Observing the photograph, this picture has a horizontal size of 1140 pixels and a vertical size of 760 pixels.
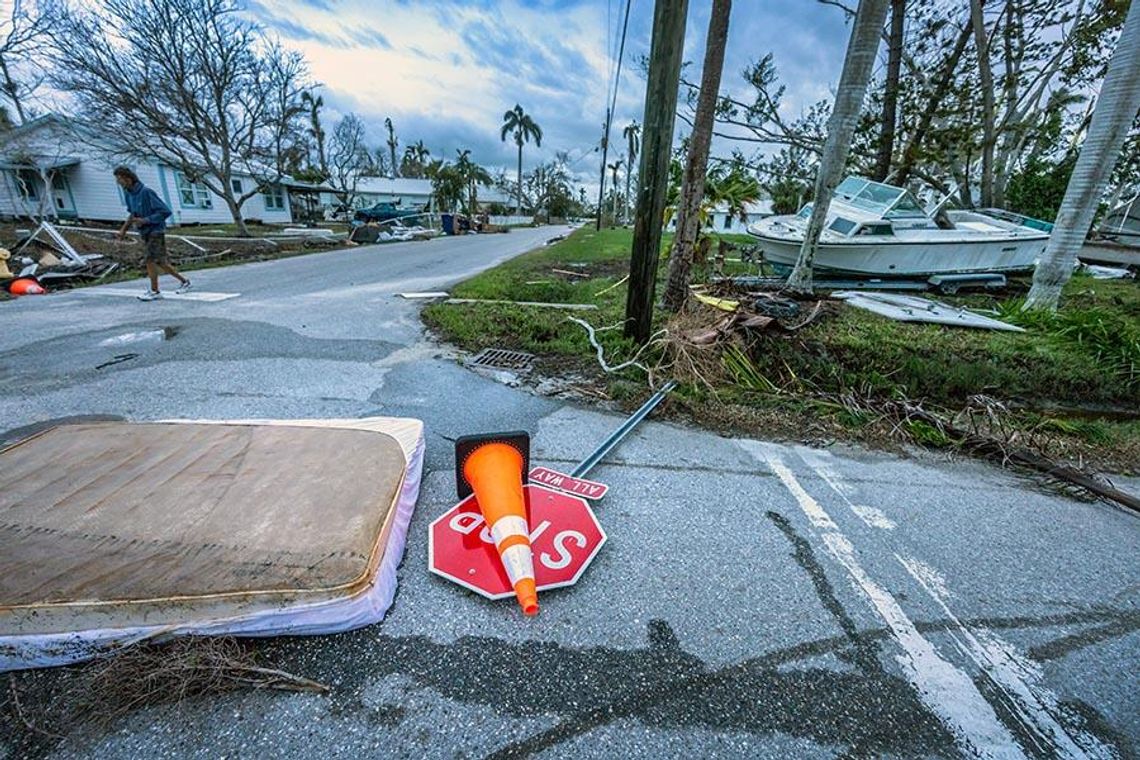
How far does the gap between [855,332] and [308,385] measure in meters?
5.48

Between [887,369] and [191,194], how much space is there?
2723 cm

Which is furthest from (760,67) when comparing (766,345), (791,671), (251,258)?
(791,671)

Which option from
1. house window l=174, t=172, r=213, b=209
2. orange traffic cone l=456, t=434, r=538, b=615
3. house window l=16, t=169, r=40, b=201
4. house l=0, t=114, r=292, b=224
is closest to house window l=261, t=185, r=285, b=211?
house l=0, t=114, r=292, b=224

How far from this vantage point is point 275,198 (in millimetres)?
24969

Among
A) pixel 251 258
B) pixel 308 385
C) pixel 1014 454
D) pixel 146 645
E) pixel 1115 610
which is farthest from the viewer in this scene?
pixel 251 258

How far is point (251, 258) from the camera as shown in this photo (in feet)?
35.6

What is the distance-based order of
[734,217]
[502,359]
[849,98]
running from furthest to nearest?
[734,217] → [849,98] → [502,359]

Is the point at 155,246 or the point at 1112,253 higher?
the point at 1112,253

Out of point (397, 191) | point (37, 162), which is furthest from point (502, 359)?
point (397, 191)

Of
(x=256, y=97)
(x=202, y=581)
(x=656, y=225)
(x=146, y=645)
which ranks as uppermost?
(x=256, y=97)

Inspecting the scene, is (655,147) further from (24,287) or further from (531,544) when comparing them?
(24,287)

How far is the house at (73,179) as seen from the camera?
15.8 m

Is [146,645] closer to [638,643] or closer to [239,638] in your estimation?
[239,638]

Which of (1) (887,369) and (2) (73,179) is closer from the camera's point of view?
(1) (887,369)
